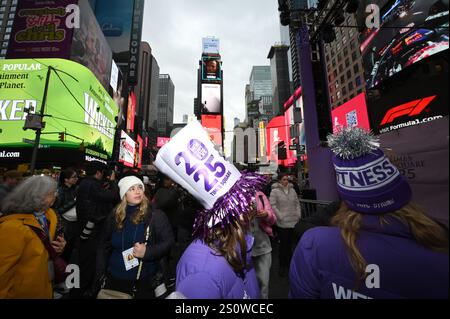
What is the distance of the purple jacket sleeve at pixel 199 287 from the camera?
1.02 meters

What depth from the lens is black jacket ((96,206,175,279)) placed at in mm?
2256

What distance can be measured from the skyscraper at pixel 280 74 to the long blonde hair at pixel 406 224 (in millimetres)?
83720

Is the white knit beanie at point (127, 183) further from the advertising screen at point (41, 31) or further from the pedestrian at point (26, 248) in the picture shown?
the advertising screen at point (41, 31)

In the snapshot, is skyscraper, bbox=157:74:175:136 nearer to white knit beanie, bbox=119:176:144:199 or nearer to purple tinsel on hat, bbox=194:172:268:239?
white knit beanie, bbox=119:176:144:199

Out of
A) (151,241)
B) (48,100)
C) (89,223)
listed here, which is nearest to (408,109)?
(151,241)

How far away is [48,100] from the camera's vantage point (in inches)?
645

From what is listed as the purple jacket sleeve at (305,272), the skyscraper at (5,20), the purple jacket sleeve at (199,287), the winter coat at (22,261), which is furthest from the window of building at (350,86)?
the skyscraper at (5,20)

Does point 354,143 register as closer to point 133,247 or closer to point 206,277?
point 206,277

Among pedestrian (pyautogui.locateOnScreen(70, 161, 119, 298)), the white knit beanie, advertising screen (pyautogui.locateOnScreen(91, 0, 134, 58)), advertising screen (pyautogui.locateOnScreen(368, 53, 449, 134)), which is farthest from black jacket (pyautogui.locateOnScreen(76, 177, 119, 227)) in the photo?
advertising screen (pyautogui.locateOnScreen(91, 0, 134, 58))

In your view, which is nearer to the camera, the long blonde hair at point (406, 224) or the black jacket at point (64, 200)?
the long blonde hair at point (406, 224)

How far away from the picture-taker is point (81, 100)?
17641 mm

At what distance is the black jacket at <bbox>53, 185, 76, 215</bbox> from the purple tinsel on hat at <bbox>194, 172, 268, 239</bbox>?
3.41 meters

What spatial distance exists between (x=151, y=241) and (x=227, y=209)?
1.46 metres

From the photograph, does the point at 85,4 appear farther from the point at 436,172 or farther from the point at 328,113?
the point at 436,172
